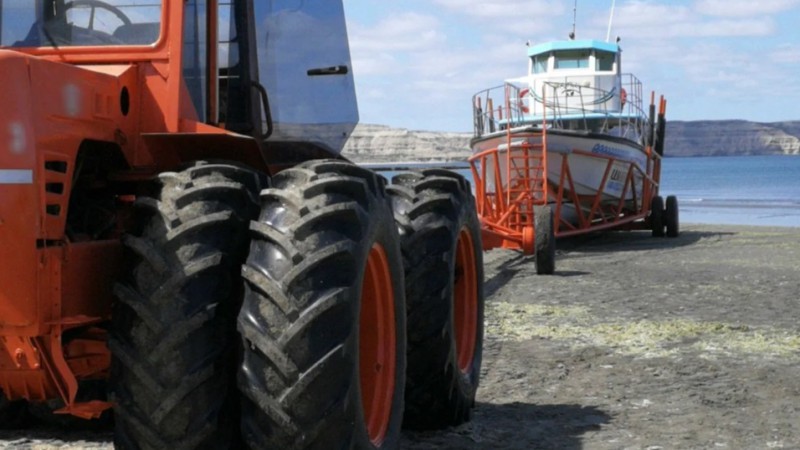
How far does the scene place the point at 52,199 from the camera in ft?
13.8

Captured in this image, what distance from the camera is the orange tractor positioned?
13.3 feet

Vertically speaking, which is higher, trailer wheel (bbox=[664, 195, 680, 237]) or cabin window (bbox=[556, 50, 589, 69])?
cabin window (bbox=[556, 50, 589, 69])

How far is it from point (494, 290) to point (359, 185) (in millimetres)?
8493

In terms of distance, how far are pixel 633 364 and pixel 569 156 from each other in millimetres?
12890

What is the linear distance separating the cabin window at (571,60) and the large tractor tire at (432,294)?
19559 mm

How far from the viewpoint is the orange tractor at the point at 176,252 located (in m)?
4.06

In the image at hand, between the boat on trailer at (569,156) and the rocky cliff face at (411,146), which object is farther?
the rocky cliff face at (411,146)

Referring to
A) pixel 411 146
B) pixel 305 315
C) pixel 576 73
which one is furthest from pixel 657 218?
pixel 411 146

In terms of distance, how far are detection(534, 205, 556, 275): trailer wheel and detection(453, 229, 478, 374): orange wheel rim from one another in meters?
7.53

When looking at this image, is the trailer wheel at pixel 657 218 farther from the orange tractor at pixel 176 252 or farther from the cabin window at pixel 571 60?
the orange tractor at pixel 176 252

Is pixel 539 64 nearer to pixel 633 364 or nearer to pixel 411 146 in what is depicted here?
pixel 633 364

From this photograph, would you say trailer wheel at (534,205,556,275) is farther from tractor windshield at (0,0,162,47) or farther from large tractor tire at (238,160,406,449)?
large tractor tire at (238,160,406,449)

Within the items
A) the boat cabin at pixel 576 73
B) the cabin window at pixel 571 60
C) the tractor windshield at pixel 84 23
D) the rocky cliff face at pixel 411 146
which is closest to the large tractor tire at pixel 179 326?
the tractor windshield at pixel 84 23

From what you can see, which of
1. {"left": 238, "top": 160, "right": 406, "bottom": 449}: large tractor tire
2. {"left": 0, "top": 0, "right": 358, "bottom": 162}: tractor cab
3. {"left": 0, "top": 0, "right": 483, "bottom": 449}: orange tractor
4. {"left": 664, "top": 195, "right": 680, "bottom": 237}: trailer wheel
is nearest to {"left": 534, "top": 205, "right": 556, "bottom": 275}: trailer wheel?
{"left": 664, "top": 195, "right": 680, "bottom": 237}: trailer wheel
